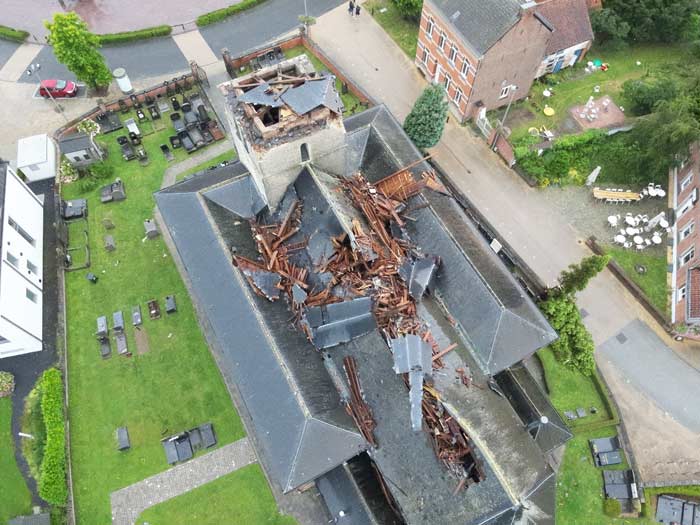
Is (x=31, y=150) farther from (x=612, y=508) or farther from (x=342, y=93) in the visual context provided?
(x=612, y=508)

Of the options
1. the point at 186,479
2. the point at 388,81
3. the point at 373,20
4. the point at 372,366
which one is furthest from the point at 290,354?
the point at 373,20

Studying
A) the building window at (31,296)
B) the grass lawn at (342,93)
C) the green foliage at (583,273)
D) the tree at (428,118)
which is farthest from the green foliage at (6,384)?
the green foliage at (583,273)

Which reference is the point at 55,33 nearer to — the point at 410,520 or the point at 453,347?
the point at 453,347

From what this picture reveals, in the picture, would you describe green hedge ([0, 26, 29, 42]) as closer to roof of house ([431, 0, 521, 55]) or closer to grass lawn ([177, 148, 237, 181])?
grass lawn ([177, 148, 237, 181])

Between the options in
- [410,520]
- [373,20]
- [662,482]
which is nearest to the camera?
[410,520]

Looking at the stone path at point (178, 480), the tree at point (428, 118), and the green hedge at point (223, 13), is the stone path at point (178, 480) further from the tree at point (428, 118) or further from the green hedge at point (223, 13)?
the green hedge at point (223, 13)
